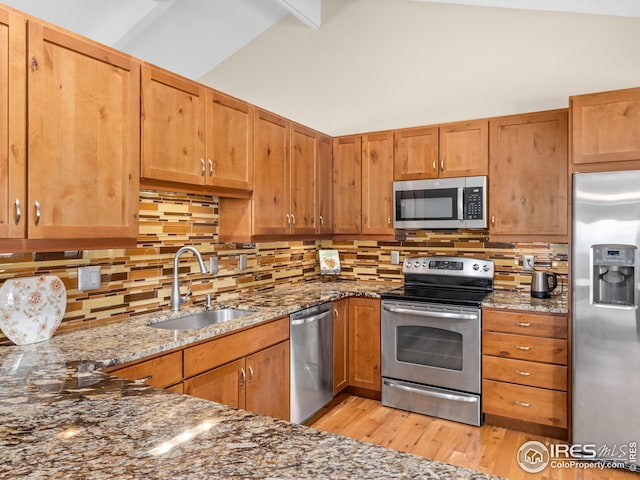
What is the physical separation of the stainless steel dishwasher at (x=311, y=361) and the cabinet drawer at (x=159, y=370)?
926 mm

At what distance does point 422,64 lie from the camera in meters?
3.62

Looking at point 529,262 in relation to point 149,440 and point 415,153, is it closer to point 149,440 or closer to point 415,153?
point 415,153

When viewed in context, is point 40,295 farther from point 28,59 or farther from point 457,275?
point 457,275

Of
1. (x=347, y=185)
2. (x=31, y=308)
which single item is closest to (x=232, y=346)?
(x=31, y=308)

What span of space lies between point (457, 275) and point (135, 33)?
11.1 ft

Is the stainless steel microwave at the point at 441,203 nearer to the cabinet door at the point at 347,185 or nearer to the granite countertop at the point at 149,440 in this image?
the cabinet door at the point at 347,185

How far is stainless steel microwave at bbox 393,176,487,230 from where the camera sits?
3191mm

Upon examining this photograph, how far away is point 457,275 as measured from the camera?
3.48 metres

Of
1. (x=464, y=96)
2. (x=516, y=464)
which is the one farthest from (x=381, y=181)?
(x=516, y=464)

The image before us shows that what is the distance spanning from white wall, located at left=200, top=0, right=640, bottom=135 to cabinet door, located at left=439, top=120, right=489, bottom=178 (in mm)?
327

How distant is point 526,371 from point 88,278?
2.70 m

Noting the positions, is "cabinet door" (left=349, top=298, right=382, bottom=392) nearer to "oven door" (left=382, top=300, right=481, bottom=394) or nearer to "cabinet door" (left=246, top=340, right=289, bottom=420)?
"oven door" (left=382, top=300, right=481, bottom=394)

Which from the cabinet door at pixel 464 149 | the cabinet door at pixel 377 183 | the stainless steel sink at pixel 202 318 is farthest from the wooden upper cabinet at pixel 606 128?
the stainless steel sink at pixel 202 318

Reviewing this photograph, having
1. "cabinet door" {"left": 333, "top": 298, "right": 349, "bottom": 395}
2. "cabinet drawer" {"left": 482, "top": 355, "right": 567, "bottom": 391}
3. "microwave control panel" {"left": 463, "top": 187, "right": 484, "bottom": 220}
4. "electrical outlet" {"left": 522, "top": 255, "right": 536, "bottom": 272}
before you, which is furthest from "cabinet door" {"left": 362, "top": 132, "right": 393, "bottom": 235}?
"cabinet drawer" {"left": 482, "top": 355, "right": 567, "bottom": 391}
